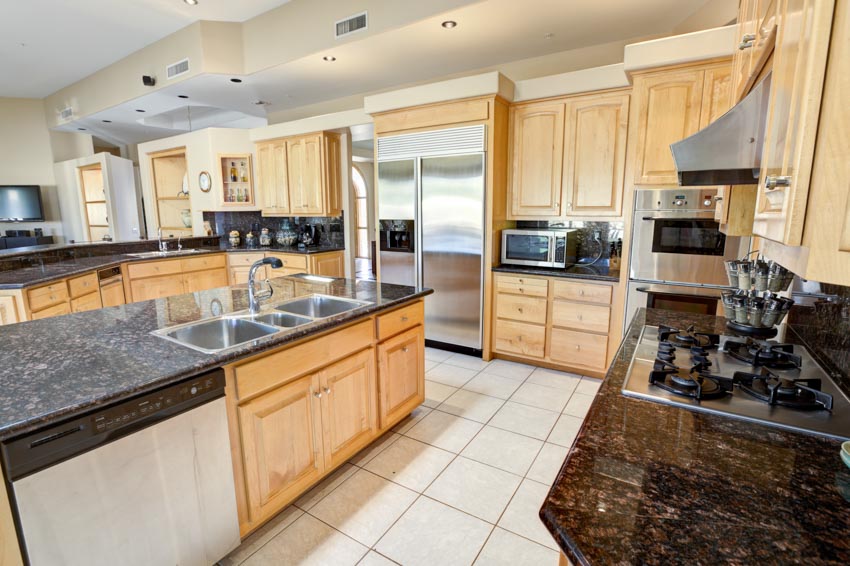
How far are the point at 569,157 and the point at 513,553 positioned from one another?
2.97m

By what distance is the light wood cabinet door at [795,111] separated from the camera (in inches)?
24.4

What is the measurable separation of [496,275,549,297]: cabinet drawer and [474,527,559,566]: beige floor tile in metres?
2.11

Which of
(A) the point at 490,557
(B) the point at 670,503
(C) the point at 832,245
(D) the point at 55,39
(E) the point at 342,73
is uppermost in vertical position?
(D) the point at 55,39

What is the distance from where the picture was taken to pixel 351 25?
3.59m

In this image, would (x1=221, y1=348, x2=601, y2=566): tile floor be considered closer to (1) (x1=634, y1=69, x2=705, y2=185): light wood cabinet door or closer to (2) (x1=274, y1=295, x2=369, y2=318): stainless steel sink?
(2) (x1=274, y1=295, x2=369, y2=318): stainless steel sink

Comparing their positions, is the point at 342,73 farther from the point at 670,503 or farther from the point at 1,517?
the point at 670,503

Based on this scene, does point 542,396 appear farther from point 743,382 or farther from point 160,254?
point 160,254

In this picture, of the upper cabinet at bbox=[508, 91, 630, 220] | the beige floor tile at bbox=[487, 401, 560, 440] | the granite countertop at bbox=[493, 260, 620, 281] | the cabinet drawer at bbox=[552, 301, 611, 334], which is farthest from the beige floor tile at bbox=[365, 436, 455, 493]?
the upper cabinet at bbox=[508, 91, 630, 220]

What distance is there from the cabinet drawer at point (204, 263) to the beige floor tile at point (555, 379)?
4.25 m

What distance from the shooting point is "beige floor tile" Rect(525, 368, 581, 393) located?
Answer: 3336mm

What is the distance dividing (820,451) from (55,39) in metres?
7.56

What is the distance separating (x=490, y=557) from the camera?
169 centimetres

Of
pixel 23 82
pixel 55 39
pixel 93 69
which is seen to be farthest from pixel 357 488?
pixel 23 82

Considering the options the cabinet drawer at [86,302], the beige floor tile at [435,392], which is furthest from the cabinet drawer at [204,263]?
the beige floor tile at [435,392]
